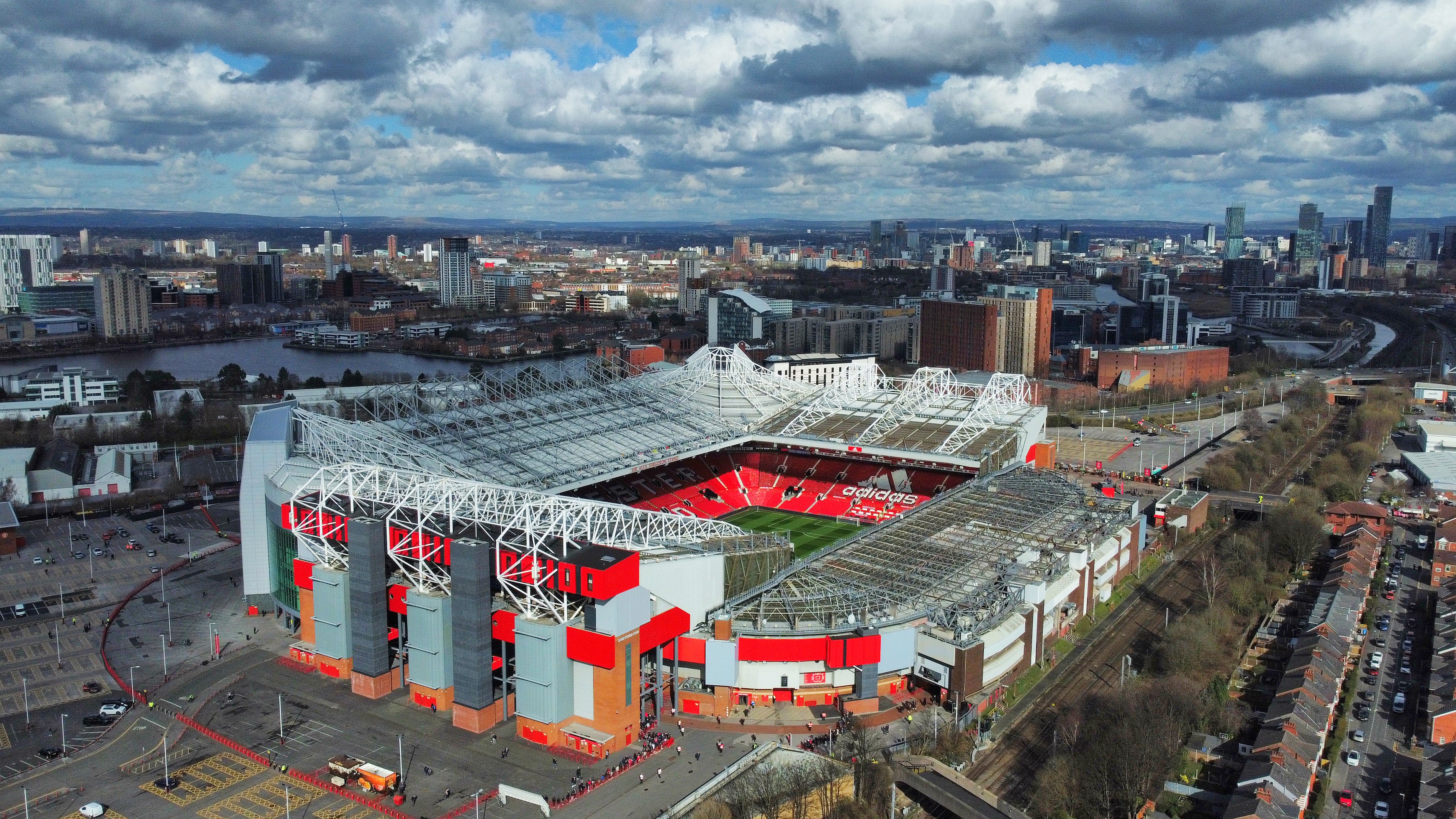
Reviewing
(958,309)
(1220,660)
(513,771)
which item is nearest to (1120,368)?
(958,309)

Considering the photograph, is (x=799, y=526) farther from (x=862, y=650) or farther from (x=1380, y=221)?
(x=1380, y=221)

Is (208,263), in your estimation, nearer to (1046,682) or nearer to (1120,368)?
(1120,368)

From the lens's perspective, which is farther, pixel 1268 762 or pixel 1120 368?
pixel 1120 368

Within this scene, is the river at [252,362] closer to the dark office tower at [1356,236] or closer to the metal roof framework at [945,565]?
the metal roof framework at [945,565]

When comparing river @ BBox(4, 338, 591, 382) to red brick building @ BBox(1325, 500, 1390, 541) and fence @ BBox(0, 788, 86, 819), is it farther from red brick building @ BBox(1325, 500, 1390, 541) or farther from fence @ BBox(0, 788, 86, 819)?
fence @ BBox(0, 788, 86, 819)

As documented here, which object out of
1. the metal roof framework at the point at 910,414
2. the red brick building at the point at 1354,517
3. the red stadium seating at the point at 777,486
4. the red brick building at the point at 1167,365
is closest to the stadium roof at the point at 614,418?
the metal roof framework at the point at 910,414

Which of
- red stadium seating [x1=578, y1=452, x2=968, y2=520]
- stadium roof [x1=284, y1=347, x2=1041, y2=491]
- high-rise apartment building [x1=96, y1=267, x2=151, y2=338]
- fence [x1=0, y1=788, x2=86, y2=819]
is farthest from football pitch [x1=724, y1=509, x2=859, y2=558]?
high-rise apartment building [x1=96, y1=267, x2=151, y2=338]

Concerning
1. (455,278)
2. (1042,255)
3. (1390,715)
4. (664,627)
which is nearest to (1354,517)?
Result: (1390,715)
